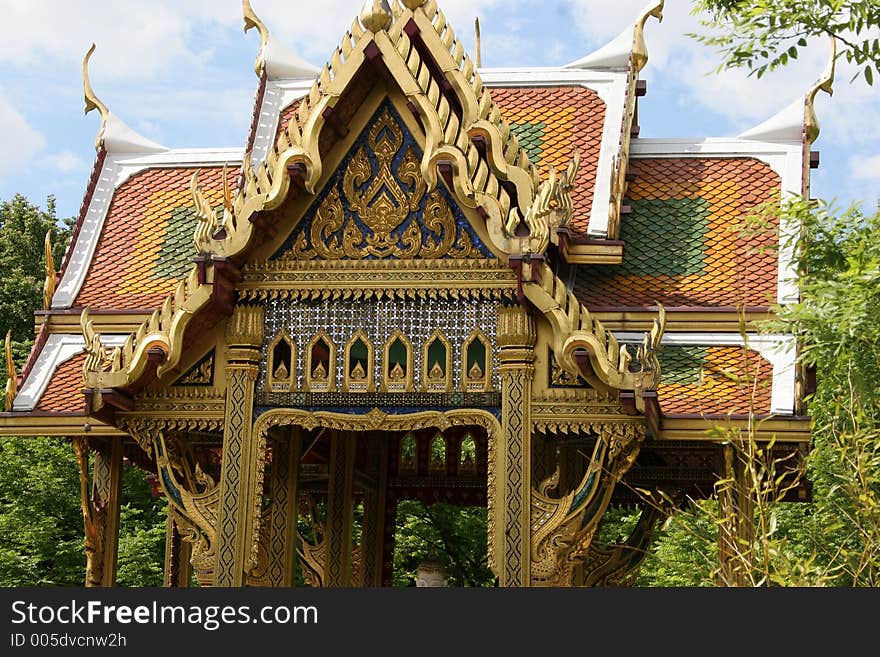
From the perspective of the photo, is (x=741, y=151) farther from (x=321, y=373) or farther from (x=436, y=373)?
(x=321, y=373)

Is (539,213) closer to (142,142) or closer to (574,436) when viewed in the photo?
(574,436)

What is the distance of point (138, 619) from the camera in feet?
21.4

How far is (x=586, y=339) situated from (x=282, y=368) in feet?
7.25

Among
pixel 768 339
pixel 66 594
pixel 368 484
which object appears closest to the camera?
pixel 66 594

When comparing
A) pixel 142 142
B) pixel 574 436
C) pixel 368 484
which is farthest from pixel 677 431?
pixel 142 142

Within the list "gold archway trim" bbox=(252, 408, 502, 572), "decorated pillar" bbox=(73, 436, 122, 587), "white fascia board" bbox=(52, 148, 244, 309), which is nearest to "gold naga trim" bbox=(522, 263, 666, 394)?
"gold archway trim" bbox=(252, 408, 502, 572)

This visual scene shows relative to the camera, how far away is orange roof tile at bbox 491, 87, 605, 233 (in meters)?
13.1

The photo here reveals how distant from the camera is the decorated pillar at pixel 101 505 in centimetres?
1245

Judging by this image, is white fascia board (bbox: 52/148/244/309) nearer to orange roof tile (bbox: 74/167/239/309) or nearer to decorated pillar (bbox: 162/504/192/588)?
orange roof tile (bbox: 74/167/239/309)

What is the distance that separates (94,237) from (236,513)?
425 centimetres

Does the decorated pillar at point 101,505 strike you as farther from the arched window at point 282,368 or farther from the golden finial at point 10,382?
the arched window at point 282,368

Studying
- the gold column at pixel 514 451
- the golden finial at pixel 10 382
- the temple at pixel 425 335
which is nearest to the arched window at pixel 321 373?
the temple at pixel 425 335

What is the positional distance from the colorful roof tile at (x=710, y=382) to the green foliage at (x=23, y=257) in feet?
70.9

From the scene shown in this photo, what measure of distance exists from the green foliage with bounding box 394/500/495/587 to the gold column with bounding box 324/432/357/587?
11.5 m
